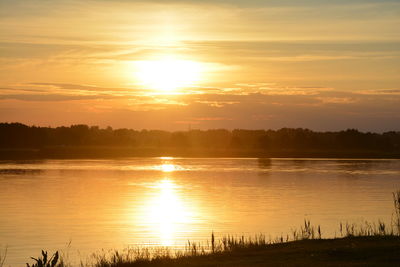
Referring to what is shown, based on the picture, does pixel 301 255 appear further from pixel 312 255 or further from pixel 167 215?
pixel 167 215

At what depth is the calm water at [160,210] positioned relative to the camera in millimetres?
29766

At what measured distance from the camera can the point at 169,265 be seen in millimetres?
19047

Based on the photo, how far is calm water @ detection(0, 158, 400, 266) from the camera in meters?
29.8

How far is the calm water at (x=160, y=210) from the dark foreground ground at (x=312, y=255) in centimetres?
655

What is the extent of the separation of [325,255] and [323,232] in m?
11.6

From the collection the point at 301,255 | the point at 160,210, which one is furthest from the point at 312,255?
the point at 160,210

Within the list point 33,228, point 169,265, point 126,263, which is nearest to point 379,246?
point 169,265

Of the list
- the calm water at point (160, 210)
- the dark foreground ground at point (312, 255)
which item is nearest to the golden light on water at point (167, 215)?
the calm water at point (160, 210)

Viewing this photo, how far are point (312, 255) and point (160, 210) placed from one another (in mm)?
24185

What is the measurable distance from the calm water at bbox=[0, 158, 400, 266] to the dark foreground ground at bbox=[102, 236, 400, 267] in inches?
258

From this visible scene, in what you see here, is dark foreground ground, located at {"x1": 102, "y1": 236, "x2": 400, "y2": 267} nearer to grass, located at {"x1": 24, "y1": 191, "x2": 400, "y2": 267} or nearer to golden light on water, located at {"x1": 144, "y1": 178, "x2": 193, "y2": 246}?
grass, located at {"x1": 24, "y1": 191, "x2": 400, "y2": 267}

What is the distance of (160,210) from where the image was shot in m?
42.7

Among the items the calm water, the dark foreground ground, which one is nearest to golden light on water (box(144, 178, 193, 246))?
the calm water

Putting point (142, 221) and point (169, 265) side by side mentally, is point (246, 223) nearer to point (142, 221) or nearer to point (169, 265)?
point (142, 221)
